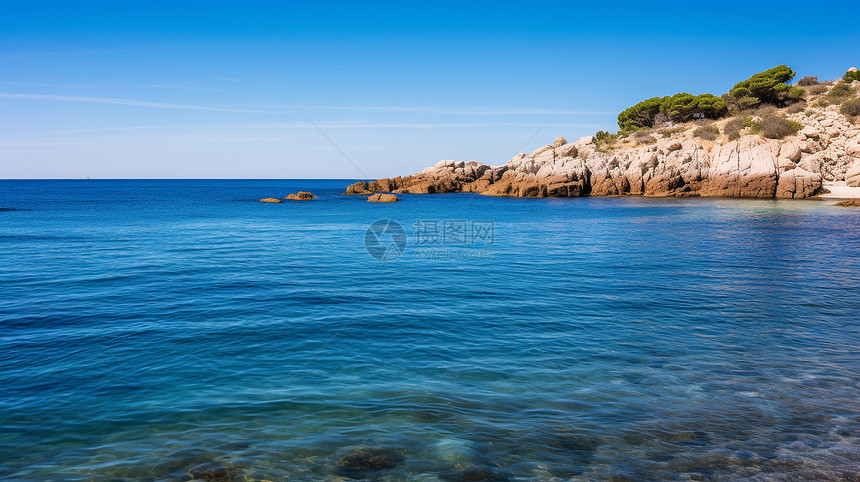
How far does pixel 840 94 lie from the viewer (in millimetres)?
73562

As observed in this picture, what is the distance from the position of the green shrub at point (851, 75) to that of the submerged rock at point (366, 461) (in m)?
107

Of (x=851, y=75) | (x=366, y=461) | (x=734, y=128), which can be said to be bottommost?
(x=366, y=461)

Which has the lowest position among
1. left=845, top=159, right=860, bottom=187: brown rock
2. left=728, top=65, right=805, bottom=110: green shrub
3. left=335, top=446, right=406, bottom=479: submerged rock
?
left=335, top=446, right=406, bottom=479: submerged rock

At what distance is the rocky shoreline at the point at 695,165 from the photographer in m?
58.6

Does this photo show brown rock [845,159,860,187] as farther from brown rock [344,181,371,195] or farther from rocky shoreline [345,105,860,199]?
brown rock [344,181,371,195]

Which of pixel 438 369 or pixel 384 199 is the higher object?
pixel 384 199

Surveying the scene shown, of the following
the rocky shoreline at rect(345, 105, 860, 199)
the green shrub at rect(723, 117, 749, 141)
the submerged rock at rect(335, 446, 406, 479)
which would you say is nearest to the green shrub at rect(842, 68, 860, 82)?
the rocky shoreline at rect(345, 105, 860, 199)

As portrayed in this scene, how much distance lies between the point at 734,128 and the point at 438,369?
3169 inches

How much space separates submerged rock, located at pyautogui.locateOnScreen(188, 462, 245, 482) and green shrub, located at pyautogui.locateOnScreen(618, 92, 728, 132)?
9962 centimetres

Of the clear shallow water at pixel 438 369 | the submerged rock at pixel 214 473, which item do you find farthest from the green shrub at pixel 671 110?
the submerged rock at pixel 214 473

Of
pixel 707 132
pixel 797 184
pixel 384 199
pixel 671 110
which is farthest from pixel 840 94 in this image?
pixel 384 199

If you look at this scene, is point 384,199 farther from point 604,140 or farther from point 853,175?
point 853,175

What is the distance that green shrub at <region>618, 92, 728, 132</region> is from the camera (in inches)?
3420

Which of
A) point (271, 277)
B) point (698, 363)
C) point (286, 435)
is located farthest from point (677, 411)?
point (271, 277)
